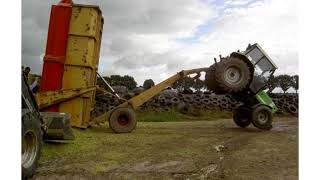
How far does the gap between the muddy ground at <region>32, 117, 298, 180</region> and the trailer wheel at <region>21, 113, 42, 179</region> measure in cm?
19

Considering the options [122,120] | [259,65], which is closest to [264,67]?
[259,65]

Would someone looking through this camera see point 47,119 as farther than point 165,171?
Yes

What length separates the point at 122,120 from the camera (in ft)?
34.7

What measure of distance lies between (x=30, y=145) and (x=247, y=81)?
664cm

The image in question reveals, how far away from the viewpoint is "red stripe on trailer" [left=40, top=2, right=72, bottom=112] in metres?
10.0

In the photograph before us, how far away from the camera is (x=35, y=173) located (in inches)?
232

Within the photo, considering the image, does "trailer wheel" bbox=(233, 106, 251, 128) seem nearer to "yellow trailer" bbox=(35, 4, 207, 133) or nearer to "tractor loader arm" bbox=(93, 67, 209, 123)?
"tractor loader arm" bbox=(93, 67, 209, 123)

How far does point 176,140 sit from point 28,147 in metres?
3.79

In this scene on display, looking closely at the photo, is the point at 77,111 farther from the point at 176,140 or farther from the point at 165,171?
the point at 165,171

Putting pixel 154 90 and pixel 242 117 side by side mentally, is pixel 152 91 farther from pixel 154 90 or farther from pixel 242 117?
pixel 242 117

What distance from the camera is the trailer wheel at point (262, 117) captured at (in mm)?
11512

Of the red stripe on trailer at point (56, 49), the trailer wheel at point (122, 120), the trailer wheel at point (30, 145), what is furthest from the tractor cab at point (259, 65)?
the trailer wheel at point (30, 145)

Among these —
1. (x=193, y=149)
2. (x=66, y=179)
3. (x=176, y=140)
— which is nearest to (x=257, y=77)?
(x=176, y=140)

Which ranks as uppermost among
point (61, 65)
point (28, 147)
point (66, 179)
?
point (61, 65)
